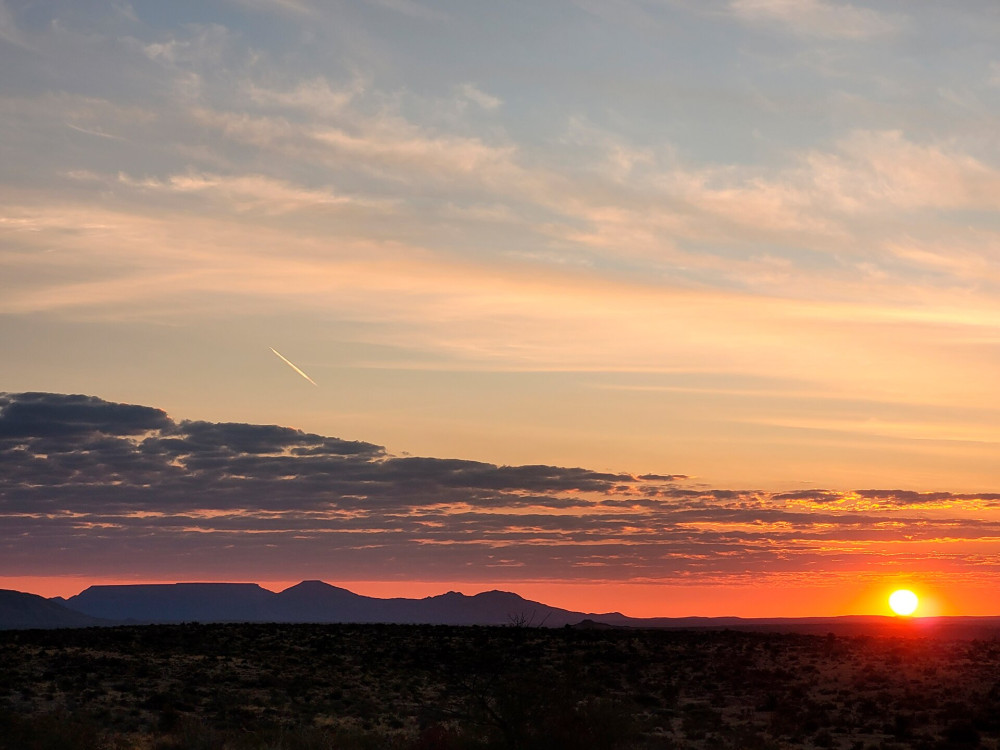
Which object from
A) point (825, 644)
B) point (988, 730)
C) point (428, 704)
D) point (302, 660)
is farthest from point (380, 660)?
point (988, 730)

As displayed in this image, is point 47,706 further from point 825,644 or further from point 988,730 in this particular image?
point 825,644

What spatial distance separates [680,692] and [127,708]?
2797cm

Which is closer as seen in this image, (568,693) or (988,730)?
(568,693)

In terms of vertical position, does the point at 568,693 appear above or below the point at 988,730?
above

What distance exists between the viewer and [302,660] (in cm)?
6462

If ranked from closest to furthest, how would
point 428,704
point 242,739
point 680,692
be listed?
point 242,739 < point 428,704 < point 680,692

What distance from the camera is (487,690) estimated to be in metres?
38.8

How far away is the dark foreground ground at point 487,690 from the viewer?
39.5m

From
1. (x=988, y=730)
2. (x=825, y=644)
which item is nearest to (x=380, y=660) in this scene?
(x=825, y=644)

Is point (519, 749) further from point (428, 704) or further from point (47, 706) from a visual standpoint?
point (47, 706)

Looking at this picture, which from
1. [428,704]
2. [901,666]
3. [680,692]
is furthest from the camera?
[901,666]

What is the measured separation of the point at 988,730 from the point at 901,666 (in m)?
15.6

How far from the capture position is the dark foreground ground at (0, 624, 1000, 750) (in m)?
39.5

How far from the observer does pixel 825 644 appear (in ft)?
235
